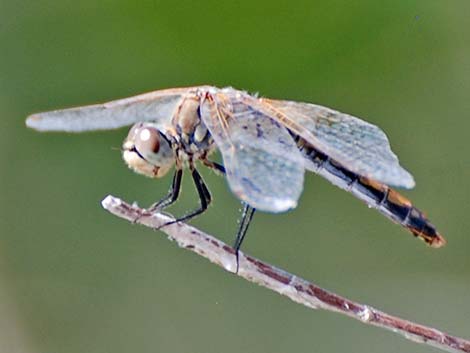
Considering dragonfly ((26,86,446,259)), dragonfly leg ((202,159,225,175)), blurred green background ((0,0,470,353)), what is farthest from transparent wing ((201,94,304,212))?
blurred green background ((0,0,470,353))

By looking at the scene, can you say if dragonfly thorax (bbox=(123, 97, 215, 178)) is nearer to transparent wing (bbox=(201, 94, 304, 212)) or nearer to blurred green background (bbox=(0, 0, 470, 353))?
transparent wing (bbox=(201, 94, 304, 212))

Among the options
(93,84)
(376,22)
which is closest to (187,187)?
(93,84)

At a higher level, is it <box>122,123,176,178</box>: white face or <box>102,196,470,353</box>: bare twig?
<box>122,123,176,178</box>: white face

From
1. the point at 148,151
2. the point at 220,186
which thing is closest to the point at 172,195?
the point at 148,151

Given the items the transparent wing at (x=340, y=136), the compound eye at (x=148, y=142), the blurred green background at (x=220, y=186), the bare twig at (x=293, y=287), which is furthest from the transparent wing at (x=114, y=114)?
the blurred green background at (x=220, y=186)

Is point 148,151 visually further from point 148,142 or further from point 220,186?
point 220,186

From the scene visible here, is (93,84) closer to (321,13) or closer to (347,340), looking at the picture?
(321,13)
